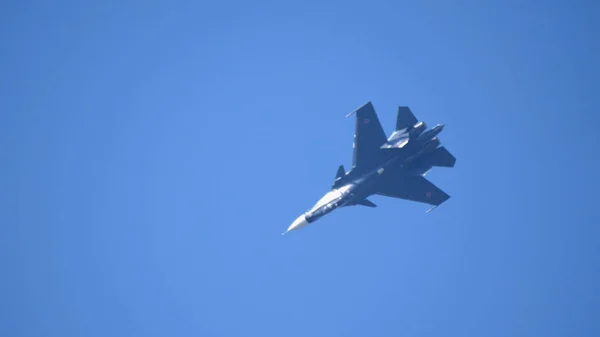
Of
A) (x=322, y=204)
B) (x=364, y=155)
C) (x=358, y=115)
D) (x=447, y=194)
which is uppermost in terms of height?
(x=358, y=115)

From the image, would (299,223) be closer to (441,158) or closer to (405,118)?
(405,118)

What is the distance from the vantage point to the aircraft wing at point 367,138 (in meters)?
43.2

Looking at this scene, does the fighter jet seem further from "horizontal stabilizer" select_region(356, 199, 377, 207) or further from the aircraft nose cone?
the aircraft nose cone

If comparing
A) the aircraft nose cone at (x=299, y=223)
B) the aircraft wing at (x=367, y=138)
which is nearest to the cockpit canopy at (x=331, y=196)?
the aircraft nose cone at (x=299, y=223)

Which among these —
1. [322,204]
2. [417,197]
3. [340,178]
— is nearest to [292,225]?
[322,204]

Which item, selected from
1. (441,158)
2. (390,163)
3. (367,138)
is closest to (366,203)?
(390,163)

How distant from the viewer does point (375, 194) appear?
4409 centimetres

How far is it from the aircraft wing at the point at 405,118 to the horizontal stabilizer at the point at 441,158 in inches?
153

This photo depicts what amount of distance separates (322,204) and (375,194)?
6093mm

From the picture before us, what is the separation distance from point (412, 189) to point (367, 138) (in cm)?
670

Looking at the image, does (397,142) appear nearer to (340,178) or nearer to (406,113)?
(406,113)

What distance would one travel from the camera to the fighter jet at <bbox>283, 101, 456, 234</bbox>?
136 feet

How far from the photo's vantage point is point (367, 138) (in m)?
43.5

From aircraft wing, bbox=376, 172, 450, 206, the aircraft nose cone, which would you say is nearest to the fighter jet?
aircraft wing, bbox=376, 172, 450, 206
